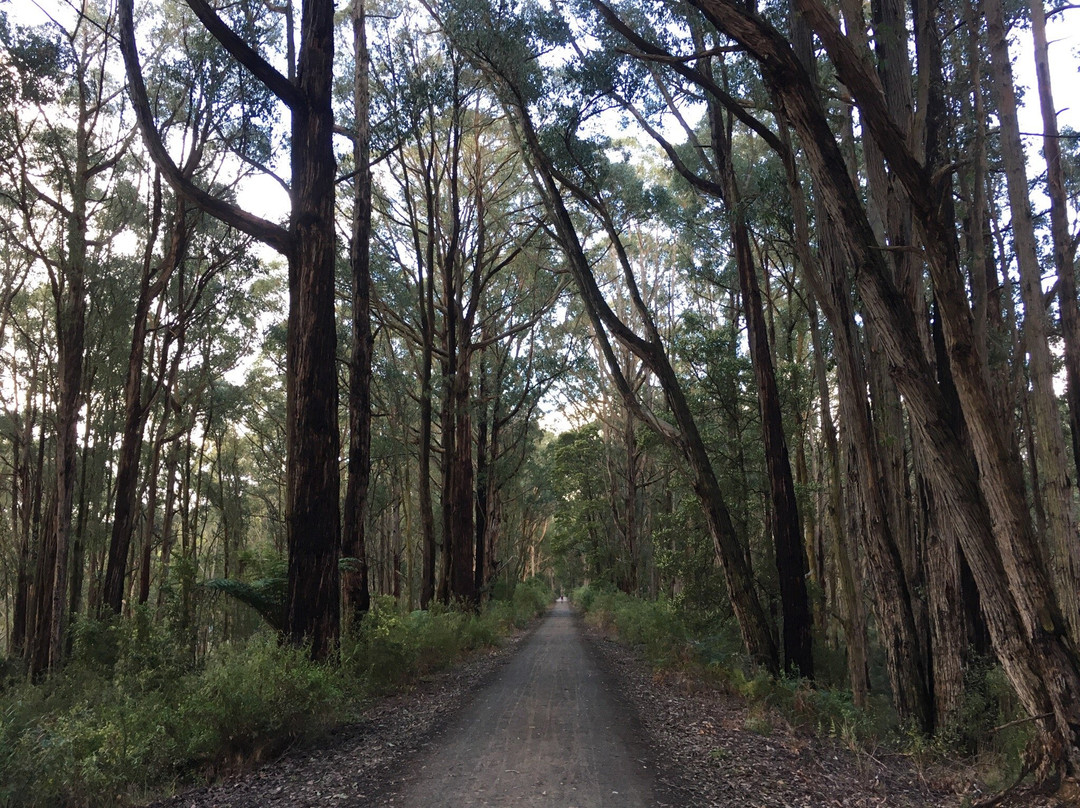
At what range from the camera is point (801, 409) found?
14516mm

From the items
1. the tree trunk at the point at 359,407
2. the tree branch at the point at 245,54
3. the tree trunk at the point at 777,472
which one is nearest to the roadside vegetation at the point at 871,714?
the tree trunk at the point at 777,472

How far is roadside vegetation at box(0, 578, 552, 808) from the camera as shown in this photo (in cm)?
440

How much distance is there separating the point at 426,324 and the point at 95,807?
12.2m

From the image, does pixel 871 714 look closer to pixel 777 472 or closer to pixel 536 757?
pixel 777 472

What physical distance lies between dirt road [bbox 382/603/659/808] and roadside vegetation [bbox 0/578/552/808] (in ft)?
4.14

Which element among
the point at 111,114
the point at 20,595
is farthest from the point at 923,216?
the point at 20,595

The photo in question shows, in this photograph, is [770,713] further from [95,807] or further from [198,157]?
[198,157]

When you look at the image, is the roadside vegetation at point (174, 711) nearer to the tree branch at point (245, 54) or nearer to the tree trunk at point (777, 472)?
the tree trunk at point (777, 472)

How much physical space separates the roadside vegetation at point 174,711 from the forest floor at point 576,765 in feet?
1.04

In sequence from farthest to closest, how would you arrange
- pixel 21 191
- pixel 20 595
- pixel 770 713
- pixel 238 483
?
pixel 238 483 → pixel 20 595 → pixel 21 191 → pixel 770 713

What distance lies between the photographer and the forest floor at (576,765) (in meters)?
4.58

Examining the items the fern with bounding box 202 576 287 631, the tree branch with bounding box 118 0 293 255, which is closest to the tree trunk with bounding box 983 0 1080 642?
the tree branch with bounding box 118 0 293 255

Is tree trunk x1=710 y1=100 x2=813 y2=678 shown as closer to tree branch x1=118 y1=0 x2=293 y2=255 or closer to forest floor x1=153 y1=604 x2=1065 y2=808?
forest floor x1=153 y1=604 x2=1065 y2=808

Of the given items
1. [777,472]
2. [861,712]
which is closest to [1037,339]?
[777,472]
